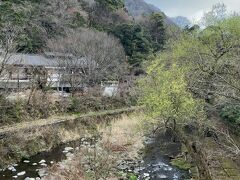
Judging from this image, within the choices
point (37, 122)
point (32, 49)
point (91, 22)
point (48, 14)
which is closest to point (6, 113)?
point (37, 122)

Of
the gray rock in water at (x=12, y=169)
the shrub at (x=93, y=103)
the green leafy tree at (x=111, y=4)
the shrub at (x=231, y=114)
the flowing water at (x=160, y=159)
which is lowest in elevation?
the flowing water at (x=160, y=159)

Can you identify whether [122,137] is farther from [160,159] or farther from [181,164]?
[181,164]

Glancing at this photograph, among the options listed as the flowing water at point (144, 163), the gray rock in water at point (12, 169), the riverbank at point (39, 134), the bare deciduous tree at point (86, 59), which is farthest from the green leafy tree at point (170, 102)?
the bare deciduous tree at point (86, 59)

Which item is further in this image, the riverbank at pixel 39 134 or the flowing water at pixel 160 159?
the riverbank at pixel 39 134

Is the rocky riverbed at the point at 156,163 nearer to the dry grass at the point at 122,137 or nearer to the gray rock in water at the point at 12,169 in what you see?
the dry grass at the point at 122,137

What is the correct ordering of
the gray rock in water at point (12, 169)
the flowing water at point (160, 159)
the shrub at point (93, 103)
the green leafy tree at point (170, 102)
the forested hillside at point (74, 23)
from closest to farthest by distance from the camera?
the green leafy tree at point (170, 102)
the flowing water at point (160, 159)
the gray rock in water at point (12, 169)
the shrub at point (93, 103)
the forested hillside at point (74, 23)

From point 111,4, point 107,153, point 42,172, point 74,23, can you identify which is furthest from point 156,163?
point 111,4

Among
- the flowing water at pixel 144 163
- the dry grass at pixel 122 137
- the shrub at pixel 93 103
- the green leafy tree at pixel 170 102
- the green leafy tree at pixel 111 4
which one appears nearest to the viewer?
the green leafy tree at pixel 170 102

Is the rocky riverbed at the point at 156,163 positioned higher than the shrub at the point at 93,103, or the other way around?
the shrub at the point at 93,103

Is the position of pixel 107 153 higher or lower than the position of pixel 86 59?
lower

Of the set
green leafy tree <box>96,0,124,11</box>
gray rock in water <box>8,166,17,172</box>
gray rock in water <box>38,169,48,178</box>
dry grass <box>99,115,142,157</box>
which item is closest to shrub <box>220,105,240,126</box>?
dry grass <box>99,115,142,157</box>

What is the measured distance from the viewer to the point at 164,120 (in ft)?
49.6

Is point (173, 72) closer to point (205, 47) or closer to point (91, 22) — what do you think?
point (205, 47)

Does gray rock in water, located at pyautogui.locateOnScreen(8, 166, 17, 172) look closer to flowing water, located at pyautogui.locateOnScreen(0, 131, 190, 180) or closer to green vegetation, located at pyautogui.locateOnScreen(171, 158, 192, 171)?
flowing water, located at pyautogui.locateOnScreen(0, 131, 190, 180)
